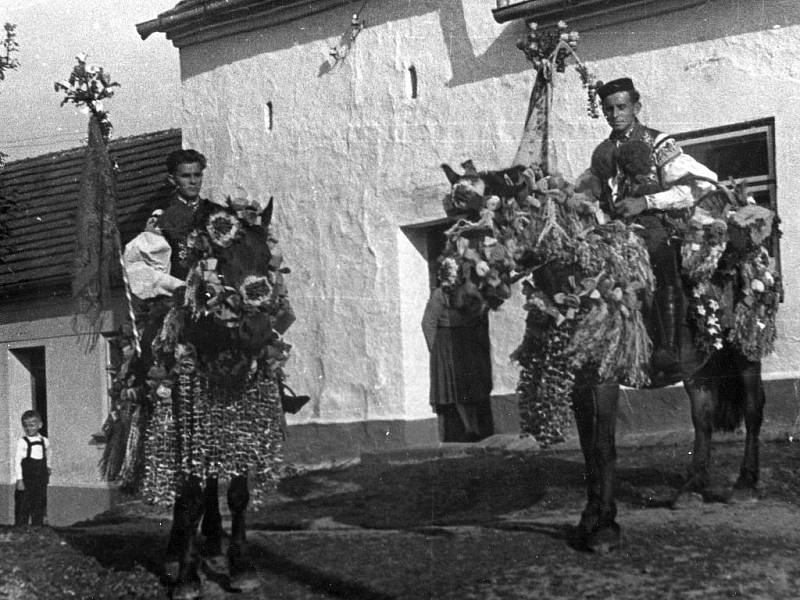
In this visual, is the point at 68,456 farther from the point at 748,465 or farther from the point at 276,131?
the point at 748,465

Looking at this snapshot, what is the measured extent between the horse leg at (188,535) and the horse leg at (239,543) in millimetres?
157

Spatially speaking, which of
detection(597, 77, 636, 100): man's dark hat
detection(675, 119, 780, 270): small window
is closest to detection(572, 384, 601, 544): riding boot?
detection(597, 77, 636, 100): man's dark hat

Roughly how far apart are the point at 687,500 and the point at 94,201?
233 inches

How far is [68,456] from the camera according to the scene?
1499cm

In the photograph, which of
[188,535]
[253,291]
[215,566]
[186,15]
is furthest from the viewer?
[186,15]

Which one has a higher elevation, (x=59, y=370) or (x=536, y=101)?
(x=536, y=101)

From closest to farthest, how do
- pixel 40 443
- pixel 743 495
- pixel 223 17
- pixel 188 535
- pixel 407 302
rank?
1. pixel 188 535
2. pixel 743 495
3. pixel 407 302
4. pixel 40 443
5. pixel 223 17

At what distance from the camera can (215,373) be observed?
5742 millimetres

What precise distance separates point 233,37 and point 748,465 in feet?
28.3

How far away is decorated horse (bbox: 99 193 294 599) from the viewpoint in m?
5.63

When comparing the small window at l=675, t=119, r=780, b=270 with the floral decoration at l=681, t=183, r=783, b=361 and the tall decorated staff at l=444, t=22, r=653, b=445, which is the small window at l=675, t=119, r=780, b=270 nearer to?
the floral decoration at l=681, t=183, r=783, b=361

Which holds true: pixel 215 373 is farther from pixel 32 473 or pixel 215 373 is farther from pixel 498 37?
pixel 32 473

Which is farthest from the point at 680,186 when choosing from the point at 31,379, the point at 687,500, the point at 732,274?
the point at 31,379

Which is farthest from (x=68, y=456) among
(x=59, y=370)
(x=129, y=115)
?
(x=129, y=115)
